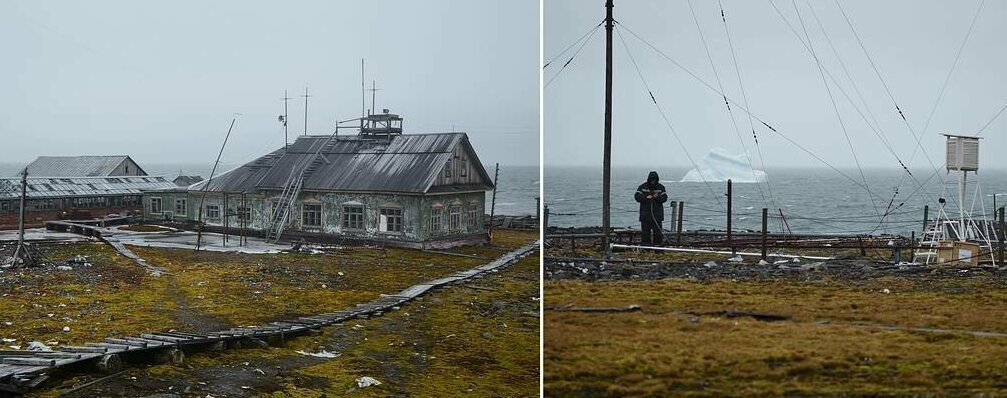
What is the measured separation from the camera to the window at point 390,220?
14.3ft

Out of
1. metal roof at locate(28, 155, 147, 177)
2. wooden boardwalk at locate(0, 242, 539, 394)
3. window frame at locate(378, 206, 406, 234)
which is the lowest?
wooden boardwalk at locate(0, 242, 539, 394)

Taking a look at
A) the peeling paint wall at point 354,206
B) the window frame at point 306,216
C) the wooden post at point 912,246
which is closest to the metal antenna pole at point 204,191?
the peeling paint wall at point 354,206

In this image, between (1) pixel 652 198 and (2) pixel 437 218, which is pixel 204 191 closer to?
(2) pixel 437 218

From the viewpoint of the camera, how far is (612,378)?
14.2 feet

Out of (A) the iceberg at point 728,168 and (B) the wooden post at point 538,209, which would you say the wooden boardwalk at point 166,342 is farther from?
(A) the iceberg at point 728,168

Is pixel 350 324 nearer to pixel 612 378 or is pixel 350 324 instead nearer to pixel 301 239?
pixel 301 239

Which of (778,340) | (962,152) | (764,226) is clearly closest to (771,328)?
(778,340)

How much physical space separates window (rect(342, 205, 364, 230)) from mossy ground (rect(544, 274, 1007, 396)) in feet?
2.92

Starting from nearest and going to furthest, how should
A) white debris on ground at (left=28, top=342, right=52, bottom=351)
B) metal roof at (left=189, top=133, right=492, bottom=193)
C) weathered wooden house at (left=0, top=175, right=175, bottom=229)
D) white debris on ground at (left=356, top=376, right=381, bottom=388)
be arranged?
white debris on ground at (left=28, top=342, right=52, bottom=351), weathered wooden house at (left=0, top=175, right=175, bottom=229), white debris on ground at (left=356, top=376, right=381, bottom=388), metal roof at (left=189, top=133, right=492, bottom=193)

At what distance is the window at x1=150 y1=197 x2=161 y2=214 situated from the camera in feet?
13.1

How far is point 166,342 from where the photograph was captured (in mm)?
3740

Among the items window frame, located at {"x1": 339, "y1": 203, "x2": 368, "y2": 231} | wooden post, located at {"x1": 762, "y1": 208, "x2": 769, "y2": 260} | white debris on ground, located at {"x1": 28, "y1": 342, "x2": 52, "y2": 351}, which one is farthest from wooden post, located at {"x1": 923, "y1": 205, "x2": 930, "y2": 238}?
white debris on ground, located at {"x1": 28, "y1": 342, "x2": 52, "y2": 351}

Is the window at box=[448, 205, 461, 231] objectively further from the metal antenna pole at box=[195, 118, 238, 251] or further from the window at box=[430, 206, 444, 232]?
the metal antenna pole at box=[195, 118, 238, 251]

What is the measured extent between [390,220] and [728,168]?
A: 1493 mm
